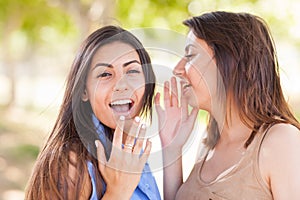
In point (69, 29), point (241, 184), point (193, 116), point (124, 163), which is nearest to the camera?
point (124, 163)

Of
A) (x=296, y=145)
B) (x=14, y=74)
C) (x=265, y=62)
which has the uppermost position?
(x=14, y=74)

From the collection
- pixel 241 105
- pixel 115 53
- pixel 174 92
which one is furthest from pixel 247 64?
pixel 115 53

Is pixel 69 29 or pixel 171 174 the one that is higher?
pixel 69 29

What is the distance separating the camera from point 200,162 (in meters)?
1.52

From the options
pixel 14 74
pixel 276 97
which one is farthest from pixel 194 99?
pixel 14 74

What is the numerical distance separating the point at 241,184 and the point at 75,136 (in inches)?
16.6

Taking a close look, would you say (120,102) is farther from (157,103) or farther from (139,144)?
(157,103)

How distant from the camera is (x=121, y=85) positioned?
1.26m

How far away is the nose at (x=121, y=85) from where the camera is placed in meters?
1.25

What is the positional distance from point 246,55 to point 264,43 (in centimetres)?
6

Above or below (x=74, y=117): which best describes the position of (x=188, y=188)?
below

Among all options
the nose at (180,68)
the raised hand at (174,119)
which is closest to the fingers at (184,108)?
the raised hand at (174,119)

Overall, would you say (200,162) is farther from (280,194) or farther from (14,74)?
(14,74)

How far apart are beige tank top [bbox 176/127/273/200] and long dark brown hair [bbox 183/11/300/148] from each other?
0.05 metres
